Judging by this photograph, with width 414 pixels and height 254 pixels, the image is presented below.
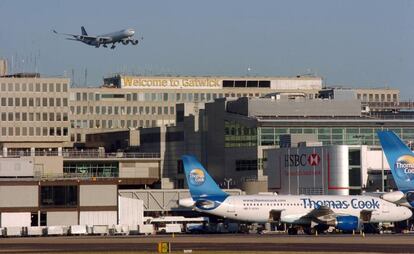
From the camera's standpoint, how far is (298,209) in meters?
174

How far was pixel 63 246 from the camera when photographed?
135125 mm

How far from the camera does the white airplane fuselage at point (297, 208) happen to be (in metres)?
174

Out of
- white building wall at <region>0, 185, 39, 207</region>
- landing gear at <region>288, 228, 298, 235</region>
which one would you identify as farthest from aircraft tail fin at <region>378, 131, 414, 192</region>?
white building wall at <region>0, 185, 39, 207</region>

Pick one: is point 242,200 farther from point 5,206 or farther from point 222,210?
point 5,206

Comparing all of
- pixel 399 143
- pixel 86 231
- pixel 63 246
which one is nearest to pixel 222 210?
pixel 86 231

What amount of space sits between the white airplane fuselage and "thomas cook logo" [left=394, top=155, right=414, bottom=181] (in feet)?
75.0

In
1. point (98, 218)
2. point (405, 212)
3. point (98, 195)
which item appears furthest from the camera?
point (98, 195)

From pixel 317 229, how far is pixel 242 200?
33.0 feet

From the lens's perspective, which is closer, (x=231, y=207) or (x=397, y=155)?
(x=397, y=155)

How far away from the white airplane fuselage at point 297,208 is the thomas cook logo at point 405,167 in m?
22.9

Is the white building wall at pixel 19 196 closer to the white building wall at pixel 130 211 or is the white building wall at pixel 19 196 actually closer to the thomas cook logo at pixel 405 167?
the white building wall at pixel 130 211

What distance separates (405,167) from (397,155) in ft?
5.87

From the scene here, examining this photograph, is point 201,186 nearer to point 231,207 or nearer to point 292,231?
point 231,207

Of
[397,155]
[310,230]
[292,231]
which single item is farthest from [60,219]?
[397,155]
